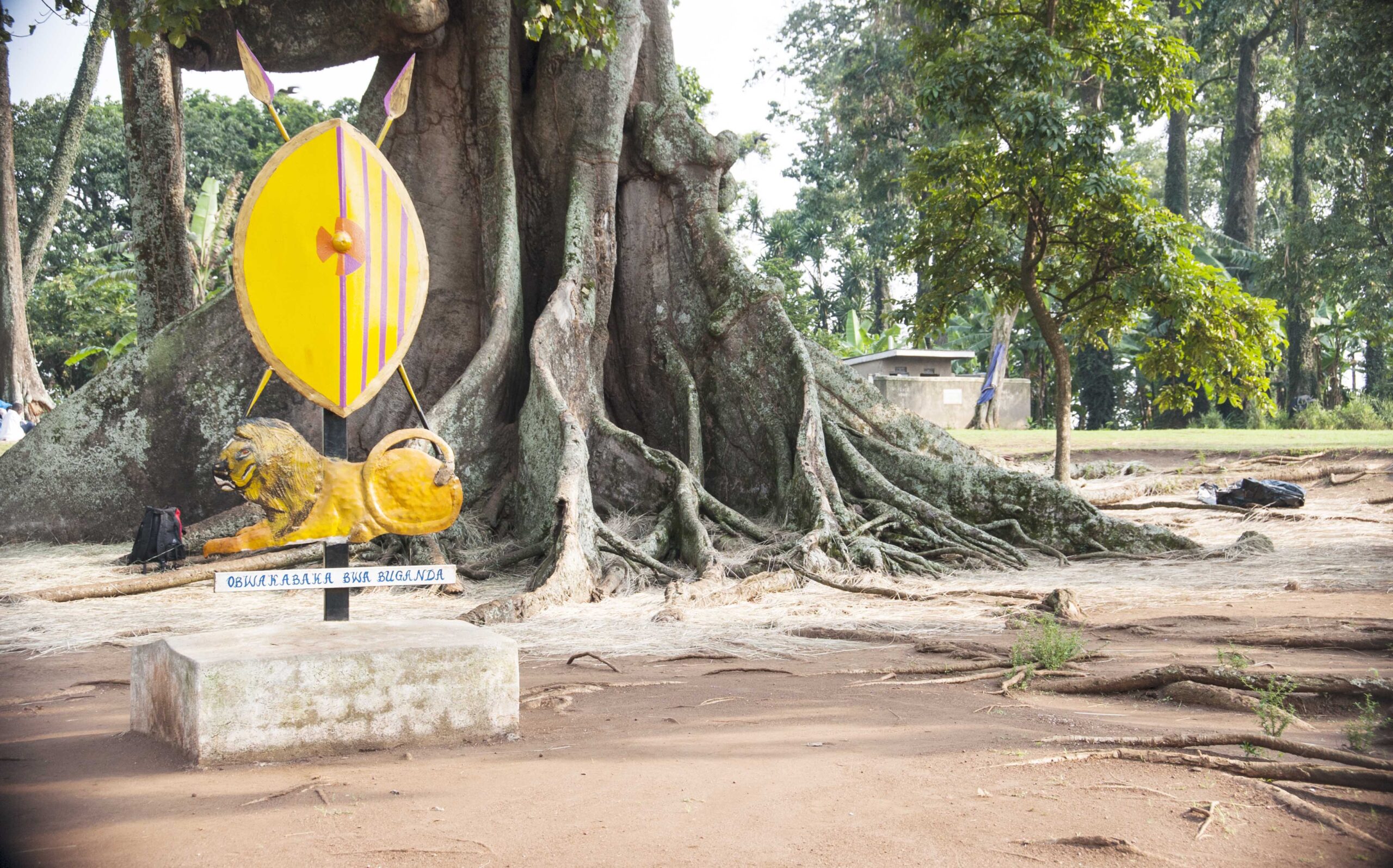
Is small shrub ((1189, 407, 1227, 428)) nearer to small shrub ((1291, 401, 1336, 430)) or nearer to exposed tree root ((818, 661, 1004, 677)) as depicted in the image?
small shrub ((1291, 401, 1336, 430))

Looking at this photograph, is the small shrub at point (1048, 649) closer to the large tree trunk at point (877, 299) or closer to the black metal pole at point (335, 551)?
the black metal pole at point (335, 551)

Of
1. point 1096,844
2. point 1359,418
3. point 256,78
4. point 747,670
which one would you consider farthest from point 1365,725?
point 1359,418

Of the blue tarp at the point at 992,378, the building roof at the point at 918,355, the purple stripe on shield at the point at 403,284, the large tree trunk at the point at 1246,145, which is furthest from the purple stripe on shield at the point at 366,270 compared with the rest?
the large tree trunk at the point at 1246,145

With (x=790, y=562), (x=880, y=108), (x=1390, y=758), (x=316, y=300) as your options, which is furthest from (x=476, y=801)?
(x=880, y=108)

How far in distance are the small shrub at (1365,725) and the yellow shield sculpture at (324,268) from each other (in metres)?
3.53

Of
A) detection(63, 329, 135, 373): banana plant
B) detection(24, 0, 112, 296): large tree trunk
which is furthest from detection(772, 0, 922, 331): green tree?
detection(63, 329, 135, 373): banana plant

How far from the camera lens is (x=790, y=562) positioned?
7.23 meters

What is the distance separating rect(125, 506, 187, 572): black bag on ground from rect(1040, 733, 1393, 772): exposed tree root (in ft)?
21.2

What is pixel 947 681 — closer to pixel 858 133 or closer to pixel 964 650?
pixel 964 650

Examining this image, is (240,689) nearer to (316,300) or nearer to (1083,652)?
(316,300)

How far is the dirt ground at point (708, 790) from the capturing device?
2520mm

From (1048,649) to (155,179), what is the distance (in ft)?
30.2

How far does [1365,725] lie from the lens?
10.2 ft

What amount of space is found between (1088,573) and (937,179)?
5518 millimetres
